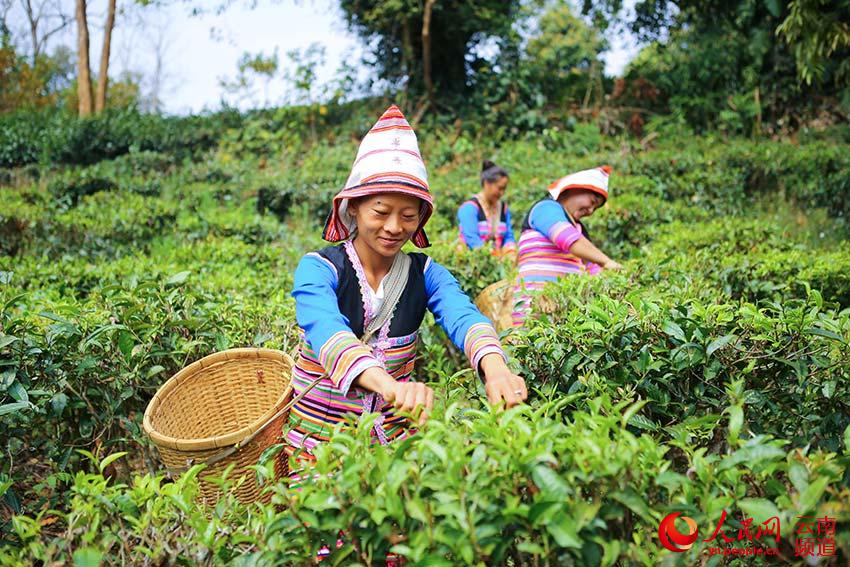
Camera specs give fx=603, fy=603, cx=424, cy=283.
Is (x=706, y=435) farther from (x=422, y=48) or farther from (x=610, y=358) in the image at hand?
(x=422, y=48)

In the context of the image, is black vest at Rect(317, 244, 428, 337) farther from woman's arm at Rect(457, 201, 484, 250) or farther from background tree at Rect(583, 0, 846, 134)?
background tree at Rect(583, 0, 846, 134)

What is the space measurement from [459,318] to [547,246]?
2.07m

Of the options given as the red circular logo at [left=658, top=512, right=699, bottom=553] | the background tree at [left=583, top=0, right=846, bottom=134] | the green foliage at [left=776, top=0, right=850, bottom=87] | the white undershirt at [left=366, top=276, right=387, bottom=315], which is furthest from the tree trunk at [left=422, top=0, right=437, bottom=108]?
the red circular logo at [left=658, top=512, right=699, bottom=553]

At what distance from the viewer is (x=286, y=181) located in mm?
10836

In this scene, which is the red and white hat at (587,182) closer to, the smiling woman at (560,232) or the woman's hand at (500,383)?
the smiling woman at (560,232)

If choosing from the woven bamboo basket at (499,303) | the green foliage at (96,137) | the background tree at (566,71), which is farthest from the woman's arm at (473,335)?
the green foliage at (96,137)

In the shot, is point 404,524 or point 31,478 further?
point 31,478

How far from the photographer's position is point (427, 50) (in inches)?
526

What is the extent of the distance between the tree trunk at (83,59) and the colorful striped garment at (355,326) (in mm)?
17438

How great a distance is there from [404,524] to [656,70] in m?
15.5

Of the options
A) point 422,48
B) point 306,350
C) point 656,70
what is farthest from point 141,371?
point 656,70

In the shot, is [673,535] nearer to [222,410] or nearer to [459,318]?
[459,318]

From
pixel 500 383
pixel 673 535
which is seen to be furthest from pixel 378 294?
pixel 673 535

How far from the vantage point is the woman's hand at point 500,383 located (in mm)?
1733
